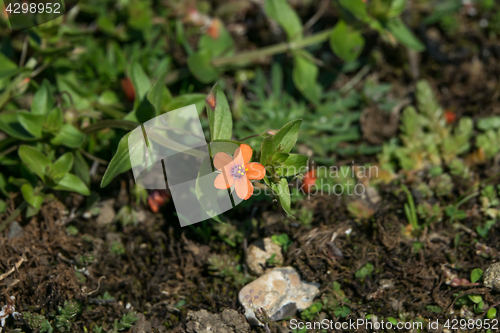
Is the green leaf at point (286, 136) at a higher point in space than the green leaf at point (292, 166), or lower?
higher

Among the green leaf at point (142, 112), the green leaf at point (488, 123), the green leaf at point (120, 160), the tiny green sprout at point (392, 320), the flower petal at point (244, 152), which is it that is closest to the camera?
the flower petal at point (244, 152)

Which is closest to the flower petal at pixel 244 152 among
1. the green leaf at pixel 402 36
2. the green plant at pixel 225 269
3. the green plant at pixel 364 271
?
the green plant at pixel 225 269

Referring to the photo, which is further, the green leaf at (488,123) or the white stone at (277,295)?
the green leaf at (488,123)

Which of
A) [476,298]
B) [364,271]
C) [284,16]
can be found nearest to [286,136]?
[364,271]

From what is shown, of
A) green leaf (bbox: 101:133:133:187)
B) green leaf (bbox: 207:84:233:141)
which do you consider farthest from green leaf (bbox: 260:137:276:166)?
green leaf (bbox: 101:133:133:187)

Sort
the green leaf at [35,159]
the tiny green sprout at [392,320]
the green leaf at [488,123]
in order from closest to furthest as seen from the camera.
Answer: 1. the tiny green sprout at [392,320]
2. the green leaf at [35,159]
3. the green leaf at [488,123]

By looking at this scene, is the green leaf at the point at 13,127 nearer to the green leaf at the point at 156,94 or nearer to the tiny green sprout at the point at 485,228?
the green leaf at the point at 156,94

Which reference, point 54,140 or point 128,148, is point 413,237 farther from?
point 54,140

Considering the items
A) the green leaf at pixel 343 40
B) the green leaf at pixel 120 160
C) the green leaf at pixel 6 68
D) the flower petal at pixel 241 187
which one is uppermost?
the green leaf at pixel 343 40

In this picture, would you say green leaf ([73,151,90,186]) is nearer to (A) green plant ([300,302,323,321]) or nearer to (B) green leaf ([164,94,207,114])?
(B) green leaf ([164,94,207,114])
